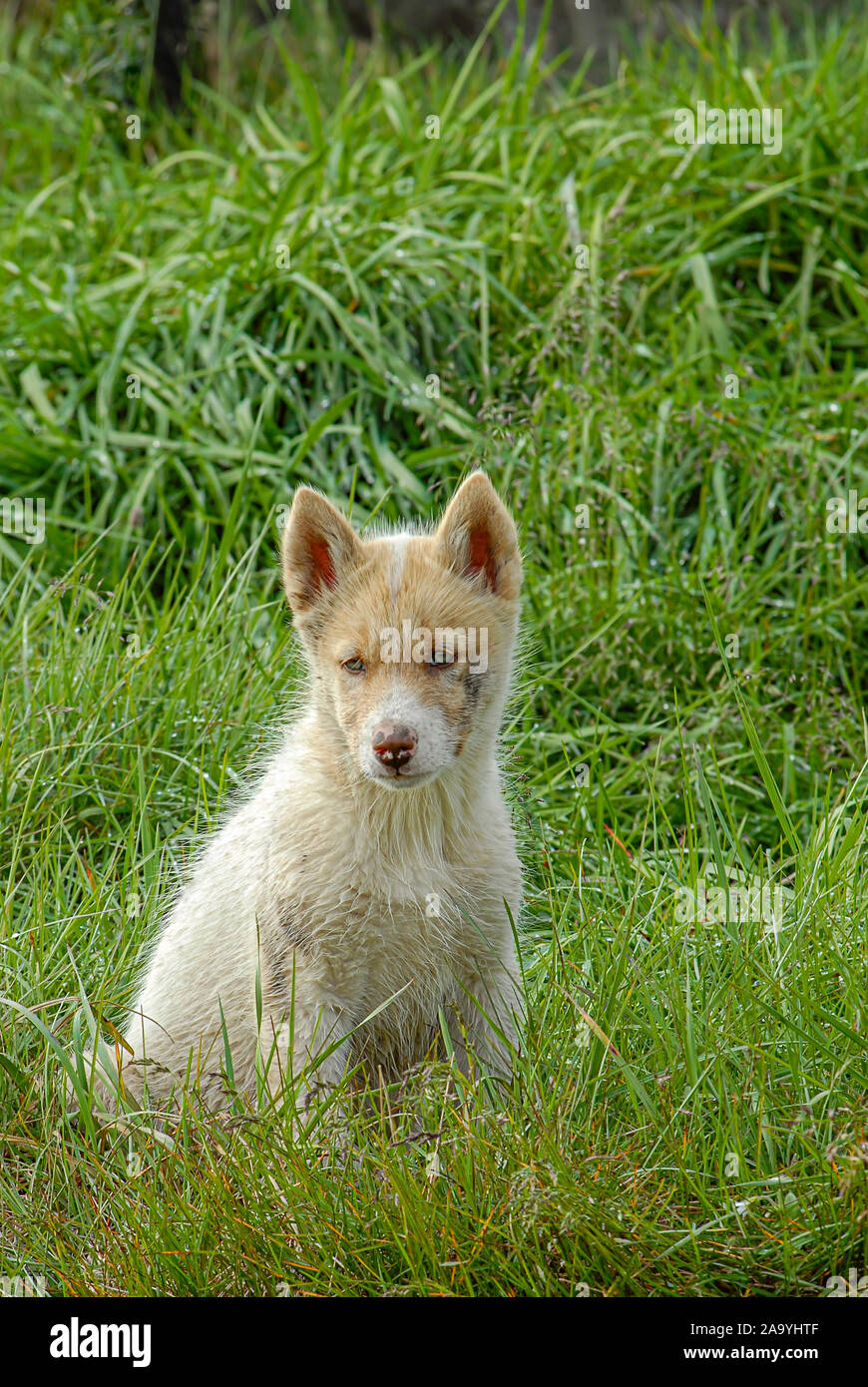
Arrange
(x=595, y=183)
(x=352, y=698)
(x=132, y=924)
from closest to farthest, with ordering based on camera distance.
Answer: (x=352, y=698), (x=132, y=924), (x=595, y=183)

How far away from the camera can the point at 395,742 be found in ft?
9.83

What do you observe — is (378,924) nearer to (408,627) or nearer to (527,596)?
(408,627)

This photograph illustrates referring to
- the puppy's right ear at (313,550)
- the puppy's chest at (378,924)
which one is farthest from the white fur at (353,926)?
the puppy's right ear at (313,550)

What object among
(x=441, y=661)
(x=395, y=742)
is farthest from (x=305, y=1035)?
(x=441, y=661)

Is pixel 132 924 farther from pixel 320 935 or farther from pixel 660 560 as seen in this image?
pixel 660 560

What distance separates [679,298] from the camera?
259 inches

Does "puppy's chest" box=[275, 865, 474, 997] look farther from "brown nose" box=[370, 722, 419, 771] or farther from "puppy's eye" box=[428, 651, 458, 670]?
"puppy's eye" box=[428, 651, 458, 670]

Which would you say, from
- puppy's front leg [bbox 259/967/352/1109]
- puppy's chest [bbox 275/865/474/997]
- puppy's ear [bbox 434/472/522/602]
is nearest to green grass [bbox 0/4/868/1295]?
puppy's front leg [bbox 259/967/352/1109]

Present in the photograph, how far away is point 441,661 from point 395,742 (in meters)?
0.23

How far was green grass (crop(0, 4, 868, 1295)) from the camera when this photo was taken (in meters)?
2.85

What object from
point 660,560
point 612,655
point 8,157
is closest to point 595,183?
point 660,560

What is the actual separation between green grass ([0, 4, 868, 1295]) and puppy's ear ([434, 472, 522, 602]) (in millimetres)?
758

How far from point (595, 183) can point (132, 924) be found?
172 inches

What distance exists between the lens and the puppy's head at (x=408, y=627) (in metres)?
3.06
